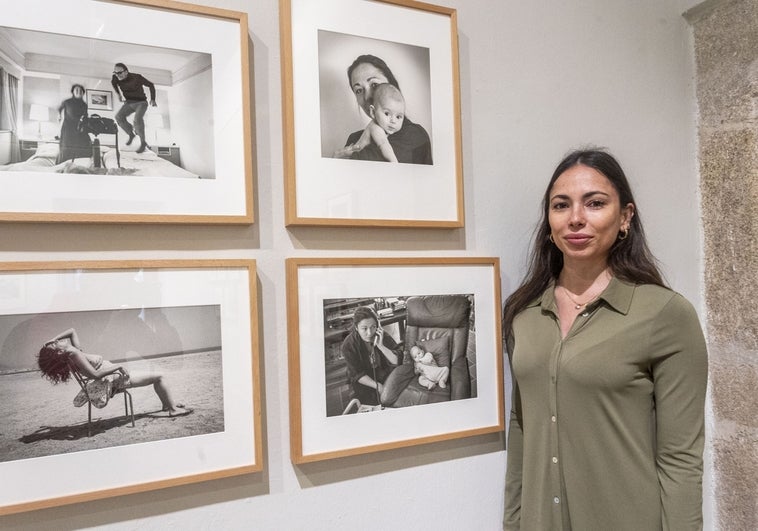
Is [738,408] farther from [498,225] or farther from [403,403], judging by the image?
[403,403]

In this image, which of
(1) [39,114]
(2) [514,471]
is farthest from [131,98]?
(2) [514,471]

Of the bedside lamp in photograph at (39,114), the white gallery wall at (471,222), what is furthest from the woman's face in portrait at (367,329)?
the bedside lamp in photograph at (39,114)

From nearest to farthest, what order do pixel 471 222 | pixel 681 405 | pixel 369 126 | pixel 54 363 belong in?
pixel 54 363, pixel 681 405, pixel 369 126, pixel 471 222

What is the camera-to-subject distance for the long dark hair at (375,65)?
1.08 metres

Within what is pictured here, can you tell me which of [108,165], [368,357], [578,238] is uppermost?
[108,165]

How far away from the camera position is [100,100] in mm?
902

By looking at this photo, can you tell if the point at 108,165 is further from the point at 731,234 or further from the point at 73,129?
the point at 731,234

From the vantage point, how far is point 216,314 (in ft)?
3.15

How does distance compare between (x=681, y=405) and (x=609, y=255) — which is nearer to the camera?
(x=681, y=405)

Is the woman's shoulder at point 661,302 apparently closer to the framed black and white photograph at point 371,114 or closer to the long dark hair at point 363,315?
the framed black and white photograph at point 371,114

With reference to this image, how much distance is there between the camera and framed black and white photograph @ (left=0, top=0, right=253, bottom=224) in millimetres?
863

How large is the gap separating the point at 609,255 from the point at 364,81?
640 millimetres

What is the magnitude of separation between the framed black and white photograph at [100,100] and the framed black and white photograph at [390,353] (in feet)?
1.36

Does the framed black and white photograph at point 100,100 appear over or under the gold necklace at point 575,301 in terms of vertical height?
over
